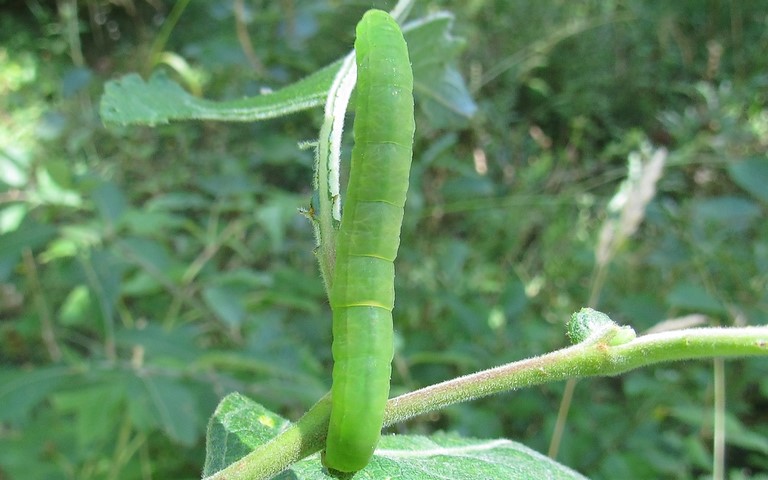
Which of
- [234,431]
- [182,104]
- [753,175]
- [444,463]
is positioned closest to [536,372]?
[444,463]

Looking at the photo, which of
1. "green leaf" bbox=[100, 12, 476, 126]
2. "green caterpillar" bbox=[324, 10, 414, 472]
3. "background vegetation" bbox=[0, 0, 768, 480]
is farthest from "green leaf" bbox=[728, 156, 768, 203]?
"green caterpillar" bbox=[324, 10, 414, 472]

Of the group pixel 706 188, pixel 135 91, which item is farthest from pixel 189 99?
pixel 706 188

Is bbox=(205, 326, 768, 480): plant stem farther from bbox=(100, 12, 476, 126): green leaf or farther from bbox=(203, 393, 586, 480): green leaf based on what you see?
bbox=(100, 12, 476, 126): green leaf

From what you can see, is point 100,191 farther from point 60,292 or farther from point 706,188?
point 706,188

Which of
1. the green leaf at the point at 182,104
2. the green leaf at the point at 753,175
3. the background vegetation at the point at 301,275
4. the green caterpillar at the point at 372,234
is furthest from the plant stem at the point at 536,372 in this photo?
the green leaf at the point at 753,175

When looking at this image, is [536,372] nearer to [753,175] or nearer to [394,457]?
[394,457]
